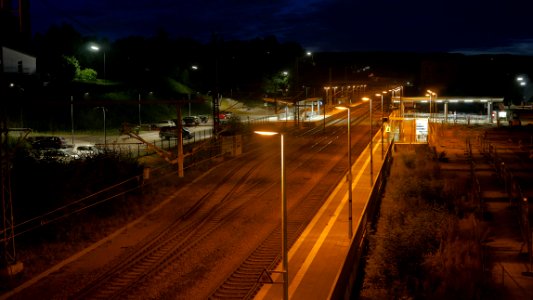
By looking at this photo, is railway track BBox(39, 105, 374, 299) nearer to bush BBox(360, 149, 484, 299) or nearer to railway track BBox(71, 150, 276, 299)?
railway track BBox(71, 150, 276, 299)

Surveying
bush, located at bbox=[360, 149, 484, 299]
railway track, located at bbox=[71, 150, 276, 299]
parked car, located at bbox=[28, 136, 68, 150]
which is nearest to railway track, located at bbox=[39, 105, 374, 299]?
railway track, located at bbox=[71, 150, 276, 299]

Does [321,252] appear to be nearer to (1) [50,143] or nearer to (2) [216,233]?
(2) [216,233]

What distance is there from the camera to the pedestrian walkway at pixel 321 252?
1485 centimetres

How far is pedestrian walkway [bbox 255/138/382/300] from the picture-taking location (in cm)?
1485

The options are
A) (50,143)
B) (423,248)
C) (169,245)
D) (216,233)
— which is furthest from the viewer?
(50,143)

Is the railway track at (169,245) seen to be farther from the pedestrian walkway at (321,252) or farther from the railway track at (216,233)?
the pedestrian walkway at (321,252)

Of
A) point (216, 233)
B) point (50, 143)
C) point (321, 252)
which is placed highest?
point (50, 143)

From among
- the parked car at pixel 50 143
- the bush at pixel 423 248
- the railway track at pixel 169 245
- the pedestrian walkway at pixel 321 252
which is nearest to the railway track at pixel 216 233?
the railway track at pixel 169 245

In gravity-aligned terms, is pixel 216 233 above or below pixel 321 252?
above

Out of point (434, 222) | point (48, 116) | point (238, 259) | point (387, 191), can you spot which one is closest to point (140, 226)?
point (238, 259)

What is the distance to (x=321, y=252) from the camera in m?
18.2

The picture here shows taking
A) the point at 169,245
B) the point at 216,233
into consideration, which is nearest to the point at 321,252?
the point at 216,233

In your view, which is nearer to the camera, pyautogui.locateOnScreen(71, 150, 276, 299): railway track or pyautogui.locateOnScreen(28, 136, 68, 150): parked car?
pyautogui.locateOnScreen(71, 150, 276, 299): railway track

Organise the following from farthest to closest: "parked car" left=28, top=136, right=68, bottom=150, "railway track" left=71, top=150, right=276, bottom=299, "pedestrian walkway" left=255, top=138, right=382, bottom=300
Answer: "parked car" left=28, top=136, right=68, bottom=150, "railway track" left=71, top=150, right=276, bottom=299, "pedestrian walkway" left=255, top=138, right=382, bottom=300
